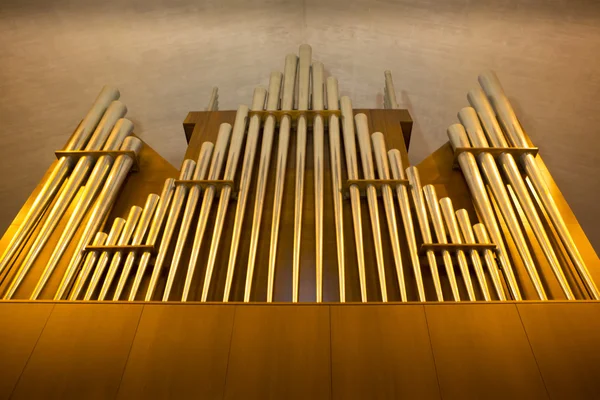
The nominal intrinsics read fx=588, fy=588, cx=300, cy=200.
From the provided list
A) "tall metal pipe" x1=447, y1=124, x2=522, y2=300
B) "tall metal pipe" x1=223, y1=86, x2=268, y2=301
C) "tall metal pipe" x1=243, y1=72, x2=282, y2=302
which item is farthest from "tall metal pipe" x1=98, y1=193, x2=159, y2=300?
"tall metal pipe" x1=447, y1=124, x2=522, y2=300

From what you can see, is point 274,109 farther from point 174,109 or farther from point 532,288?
point 532,288

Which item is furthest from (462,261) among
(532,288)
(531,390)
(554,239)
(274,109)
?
(274,109)

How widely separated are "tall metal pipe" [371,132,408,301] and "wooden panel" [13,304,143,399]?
1410 millimetres

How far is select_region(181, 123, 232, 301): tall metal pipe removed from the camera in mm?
3270

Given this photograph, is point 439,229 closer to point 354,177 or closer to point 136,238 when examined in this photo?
point 354,177

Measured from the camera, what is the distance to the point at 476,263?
3.30 meters

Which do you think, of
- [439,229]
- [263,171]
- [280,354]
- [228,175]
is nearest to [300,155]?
[263,171]

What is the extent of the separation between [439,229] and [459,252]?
0.21 metres

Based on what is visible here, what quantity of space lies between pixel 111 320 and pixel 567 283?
237 cm

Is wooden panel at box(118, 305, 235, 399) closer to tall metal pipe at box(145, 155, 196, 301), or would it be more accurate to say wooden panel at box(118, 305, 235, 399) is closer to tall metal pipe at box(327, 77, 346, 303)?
tall metal pipe at box(145, 155, 196, 301)

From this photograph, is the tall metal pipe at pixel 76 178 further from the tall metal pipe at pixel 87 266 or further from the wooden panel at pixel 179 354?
the wooden panel at pixel 179 354

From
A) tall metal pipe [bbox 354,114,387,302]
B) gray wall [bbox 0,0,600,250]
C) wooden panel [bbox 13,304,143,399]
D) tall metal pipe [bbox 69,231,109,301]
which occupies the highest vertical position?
gray wall [bbox 0,0,600,250]

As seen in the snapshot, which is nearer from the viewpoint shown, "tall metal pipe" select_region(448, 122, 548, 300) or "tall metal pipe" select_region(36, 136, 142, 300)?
"tall metal pipe" select_region(448, 122, 548, 300)

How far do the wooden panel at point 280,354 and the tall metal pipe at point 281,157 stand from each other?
0.24 metres
